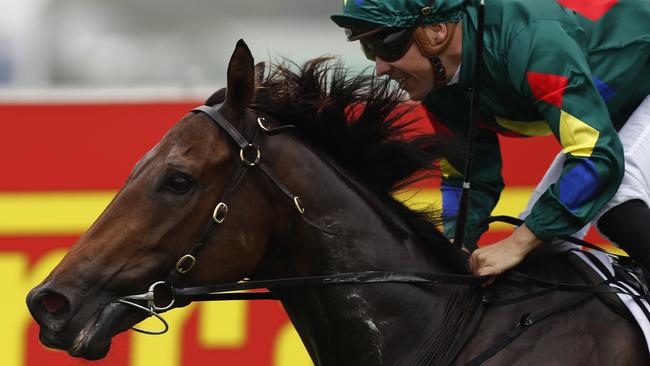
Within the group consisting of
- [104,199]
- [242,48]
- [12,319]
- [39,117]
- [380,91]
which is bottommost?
[12,319]

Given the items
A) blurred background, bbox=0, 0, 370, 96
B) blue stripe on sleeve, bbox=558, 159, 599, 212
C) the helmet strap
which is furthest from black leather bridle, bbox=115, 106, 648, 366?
blurred background, bbox=0, 0, 370, 96

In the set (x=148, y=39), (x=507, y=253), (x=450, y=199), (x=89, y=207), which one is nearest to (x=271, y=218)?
(x=507, y=253)

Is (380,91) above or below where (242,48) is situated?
below

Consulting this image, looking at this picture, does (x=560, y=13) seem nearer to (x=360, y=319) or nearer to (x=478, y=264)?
(x=478, y=264)

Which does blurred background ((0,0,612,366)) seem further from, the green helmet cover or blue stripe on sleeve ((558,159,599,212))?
blue stripe on sleeve ((558,159,599,212))

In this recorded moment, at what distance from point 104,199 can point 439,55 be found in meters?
2.37

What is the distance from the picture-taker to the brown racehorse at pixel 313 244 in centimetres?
252

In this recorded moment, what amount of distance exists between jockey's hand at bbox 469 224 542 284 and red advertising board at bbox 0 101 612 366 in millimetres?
1872

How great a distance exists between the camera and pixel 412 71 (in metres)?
2.87

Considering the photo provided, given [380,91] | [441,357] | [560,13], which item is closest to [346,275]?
[441,357]

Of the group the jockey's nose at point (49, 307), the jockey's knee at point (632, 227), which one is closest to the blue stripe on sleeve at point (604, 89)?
the jockey's knee at point (632, 227)

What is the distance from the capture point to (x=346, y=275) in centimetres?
265

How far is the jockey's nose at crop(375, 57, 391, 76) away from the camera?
9.45 feet

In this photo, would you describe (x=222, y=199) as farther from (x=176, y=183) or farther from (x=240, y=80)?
(x=240, y=80)
